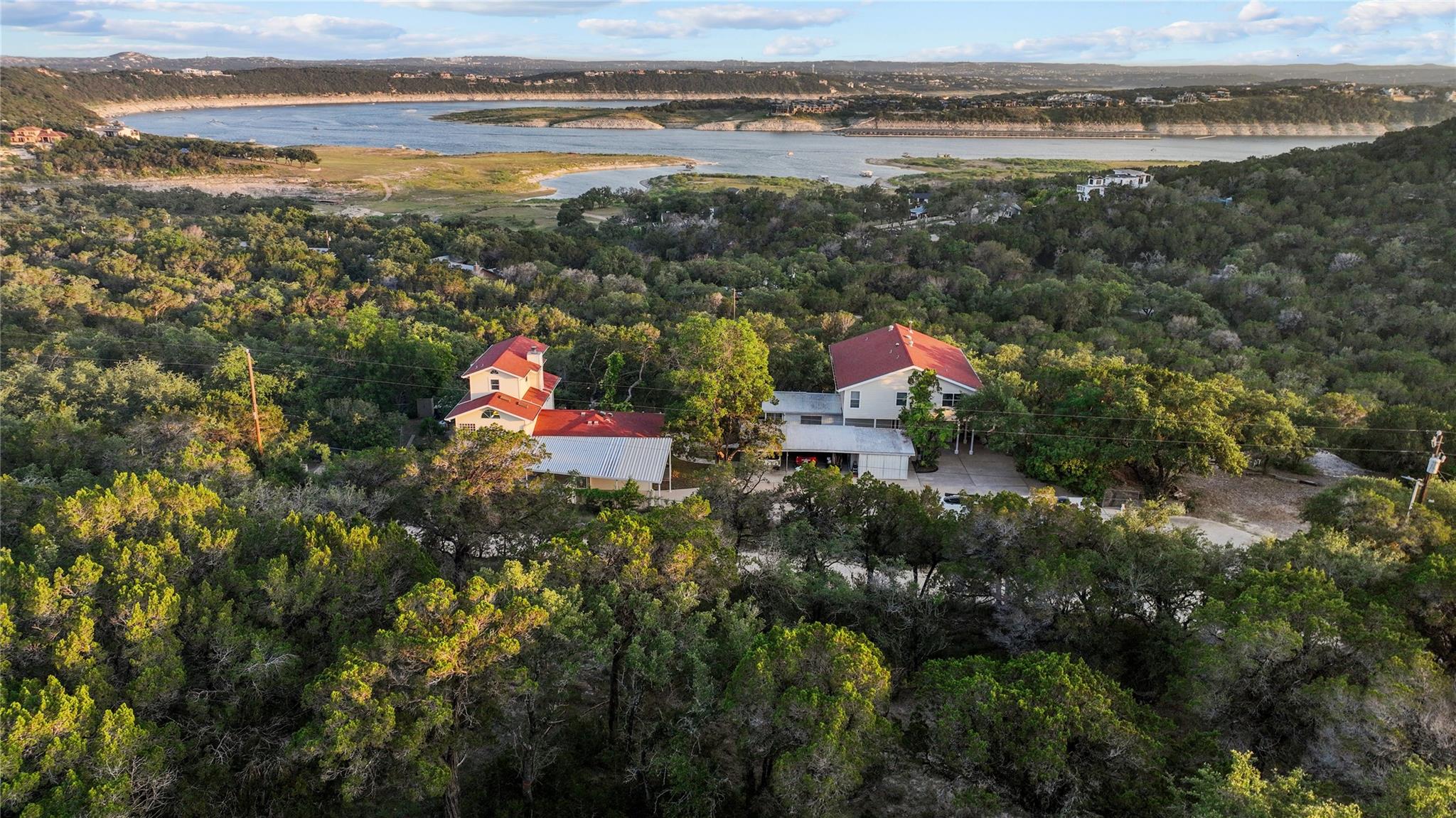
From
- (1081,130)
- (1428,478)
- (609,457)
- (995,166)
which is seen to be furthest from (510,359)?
(1081,130)

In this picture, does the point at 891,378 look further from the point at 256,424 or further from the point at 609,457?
the point at 256,424

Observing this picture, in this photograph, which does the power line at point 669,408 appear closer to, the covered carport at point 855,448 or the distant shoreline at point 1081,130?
the covered carport at point 855,448

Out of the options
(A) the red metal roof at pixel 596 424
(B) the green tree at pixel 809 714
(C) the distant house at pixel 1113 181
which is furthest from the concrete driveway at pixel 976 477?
(C) the distant house at pixel 1113 181

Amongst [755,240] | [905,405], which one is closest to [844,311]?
[905,405]

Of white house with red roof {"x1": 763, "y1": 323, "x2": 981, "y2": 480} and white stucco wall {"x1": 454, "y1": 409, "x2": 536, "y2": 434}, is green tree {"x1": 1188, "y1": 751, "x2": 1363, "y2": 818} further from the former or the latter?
white stucco wall {"x1": 454, "y1": 409, "x2": 536, "y2": 434}

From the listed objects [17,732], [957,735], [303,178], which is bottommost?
[957,735]

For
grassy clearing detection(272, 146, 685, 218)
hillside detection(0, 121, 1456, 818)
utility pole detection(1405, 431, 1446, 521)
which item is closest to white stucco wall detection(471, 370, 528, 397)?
hillside detection(0, 121, 1456, 818)

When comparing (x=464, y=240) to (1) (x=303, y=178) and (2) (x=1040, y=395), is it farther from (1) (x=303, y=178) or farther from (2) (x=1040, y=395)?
(1) (x=303, y=178)
